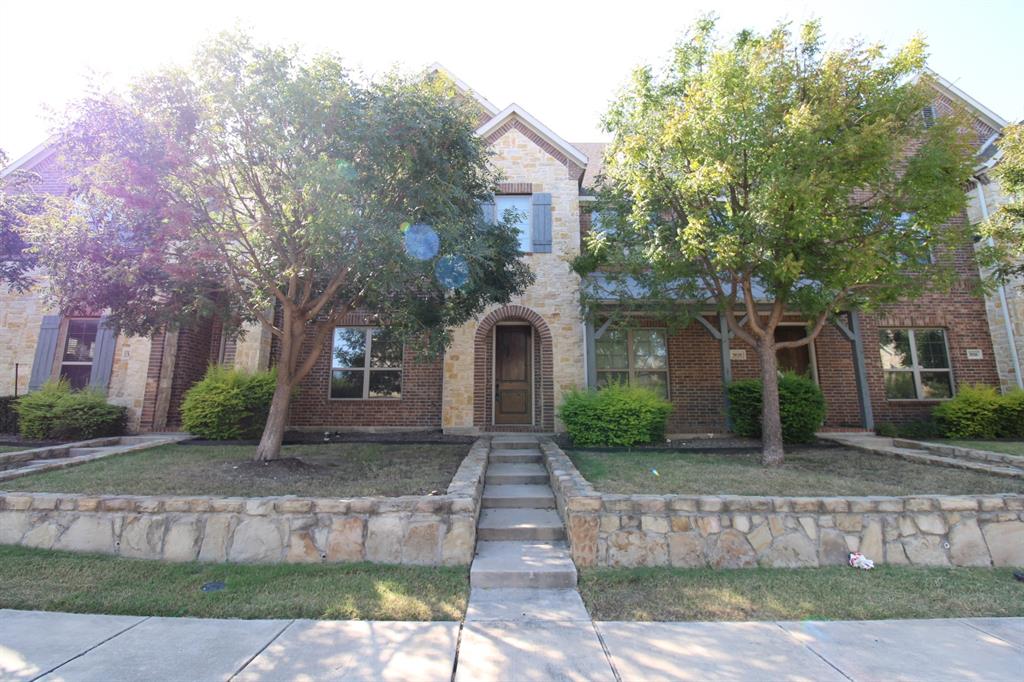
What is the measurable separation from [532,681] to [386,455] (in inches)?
205

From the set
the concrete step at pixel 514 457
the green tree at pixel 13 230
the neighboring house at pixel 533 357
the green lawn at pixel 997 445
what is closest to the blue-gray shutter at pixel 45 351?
the neighboring house at pixel 533 357

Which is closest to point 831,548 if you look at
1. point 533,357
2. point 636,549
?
point 636,549

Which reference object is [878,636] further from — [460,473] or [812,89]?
[812,89]

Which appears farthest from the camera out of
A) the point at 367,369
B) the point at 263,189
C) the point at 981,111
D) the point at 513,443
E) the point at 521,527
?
the point at 981,111

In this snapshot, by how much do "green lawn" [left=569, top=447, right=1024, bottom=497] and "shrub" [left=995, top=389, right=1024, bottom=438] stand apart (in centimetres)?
462

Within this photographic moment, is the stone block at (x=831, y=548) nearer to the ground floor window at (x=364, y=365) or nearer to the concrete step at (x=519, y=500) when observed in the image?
the concrete step at (x=519, y=500)

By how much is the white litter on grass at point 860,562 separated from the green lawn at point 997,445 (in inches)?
220

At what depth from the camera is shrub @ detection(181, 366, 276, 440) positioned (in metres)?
8.65

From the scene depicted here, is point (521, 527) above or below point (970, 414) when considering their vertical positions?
below

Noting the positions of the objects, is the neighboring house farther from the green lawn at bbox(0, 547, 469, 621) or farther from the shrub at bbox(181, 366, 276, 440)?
the green lawn at bbox(0, 547, 469, 621)

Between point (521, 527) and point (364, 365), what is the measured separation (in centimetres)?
696

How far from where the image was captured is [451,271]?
19.6 feet

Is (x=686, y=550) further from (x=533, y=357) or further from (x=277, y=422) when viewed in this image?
(x=533, y=357)

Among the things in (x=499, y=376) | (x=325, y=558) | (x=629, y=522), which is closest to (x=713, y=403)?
(x=499, y=376)
